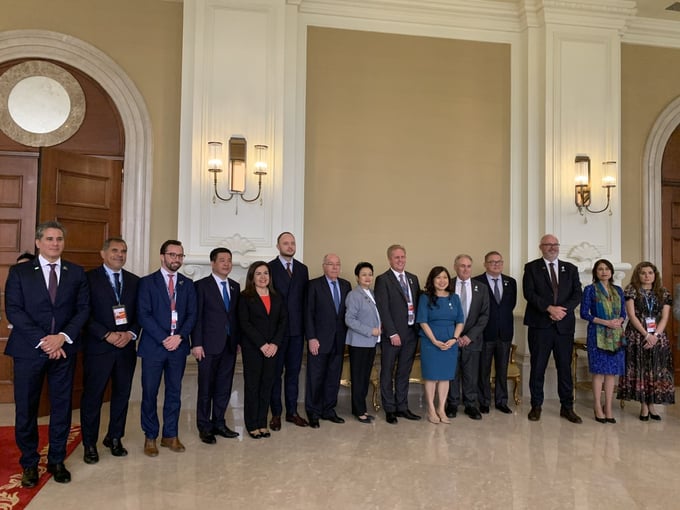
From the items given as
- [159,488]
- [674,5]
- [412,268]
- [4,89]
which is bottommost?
[159,488]

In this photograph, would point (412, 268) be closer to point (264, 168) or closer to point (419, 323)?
point (419, 323)

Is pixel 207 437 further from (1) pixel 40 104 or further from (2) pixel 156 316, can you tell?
(1) pixel 40 104

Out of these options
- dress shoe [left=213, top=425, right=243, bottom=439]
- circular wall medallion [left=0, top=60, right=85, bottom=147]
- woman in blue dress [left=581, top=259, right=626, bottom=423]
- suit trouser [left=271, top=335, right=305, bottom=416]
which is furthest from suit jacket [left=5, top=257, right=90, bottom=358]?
woman in blue dress [left=581, top=259, right=626, bottom=423]

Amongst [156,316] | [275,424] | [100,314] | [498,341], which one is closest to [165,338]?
[156,316]

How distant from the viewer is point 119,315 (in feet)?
12.8

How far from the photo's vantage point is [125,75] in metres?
5.68

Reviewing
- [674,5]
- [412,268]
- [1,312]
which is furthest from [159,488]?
[674,5]

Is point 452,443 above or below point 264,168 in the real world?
below

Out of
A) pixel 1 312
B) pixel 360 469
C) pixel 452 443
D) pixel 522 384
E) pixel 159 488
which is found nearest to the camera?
pixel 159 488

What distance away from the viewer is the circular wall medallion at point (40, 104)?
18.1 ft

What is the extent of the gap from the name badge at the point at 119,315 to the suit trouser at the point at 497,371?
3.23 metres

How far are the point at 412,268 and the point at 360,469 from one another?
277cm

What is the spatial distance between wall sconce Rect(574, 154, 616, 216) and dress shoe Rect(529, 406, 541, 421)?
7.49 feet

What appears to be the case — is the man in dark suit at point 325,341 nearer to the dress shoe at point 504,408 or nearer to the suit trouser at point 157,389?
the suit trouser at point 157,389
